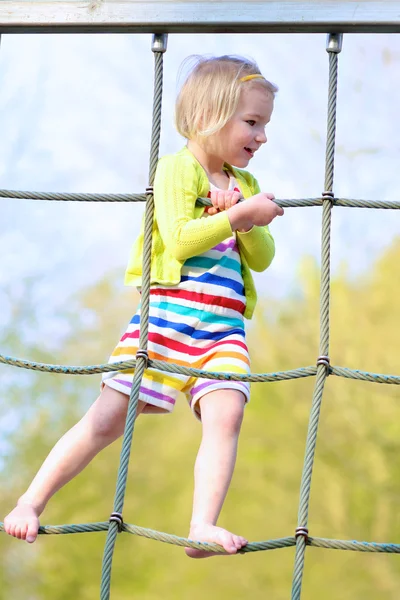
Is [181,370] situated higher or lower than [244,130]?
lower

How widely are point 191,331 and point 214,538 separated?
0.30 m

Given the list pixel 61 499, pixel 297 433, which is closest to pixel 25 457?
pixel 61 499

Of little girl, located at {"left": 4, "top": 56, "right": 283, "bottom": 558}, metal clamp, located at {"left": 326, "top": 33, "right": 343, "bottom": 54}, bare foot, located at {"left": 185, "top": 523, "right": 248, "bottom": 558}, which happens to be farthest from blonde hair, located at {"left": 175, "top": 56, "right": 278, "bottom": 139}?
bare foot, located at {"left": 185, "top": 523, "right": 248, "bottom": 558}

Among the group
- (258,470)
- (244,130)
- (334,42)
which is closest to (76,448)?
(244,130)

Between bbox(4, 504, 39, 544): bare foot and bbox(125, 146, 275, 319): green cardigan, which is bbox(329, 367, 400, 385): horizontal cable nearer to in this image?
bbox(125, 146, 275, 319): green cardigan

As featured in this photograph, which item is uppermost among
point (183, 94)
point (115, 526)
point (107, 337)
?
point (107, 337)

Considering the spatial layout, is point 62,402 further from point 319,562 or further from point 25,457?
point 319,562

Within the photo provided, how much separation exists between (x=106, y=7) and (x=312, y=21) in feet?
0.89

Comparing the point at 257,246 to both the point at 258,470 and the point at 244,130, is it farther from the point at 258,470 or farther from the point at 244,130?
the point at 258,470

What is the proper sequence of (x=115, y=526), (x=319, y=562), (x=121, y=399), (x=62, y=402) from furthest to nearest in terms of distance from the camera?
(x=62, y=402), (x=319, y=562), (x=121, y=399), (x=115, y=526)

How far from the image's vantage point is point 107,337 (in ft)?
17.2

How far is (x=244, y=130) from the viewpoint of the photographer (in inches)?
59.4

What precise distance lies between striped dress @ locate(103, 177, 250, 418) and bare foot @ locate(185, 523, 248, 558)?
0.63 feet

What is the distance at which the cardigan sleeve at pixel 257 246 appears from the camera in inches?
58.6
